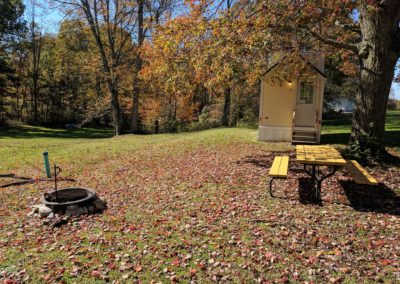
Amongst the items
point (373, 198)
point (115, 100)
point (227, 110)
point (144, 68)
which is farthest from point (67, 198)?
point (227, 110)

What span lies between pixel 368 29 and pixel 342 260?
23.0 feet

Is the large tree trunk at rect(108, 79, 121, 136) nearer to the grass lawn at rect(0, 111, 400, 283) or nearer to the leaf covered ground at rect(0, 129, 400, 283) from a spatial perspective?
the grass lawn at rect(0, 111, 400, 283)

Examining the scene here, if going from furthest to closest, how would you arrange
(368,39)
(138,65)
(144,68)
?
(138,65)
(144,68)
(368,39)

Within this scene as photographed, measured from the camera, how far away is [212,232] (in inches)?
183

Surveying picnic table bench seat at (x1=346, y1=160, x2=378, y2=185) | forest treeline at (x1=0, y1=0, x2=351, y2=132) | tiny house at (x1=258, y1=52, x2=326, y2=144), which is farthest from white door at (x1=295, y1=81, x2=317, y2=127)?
picnic table bench seat at (x1=346, y1=160, x2=378, y2=185)

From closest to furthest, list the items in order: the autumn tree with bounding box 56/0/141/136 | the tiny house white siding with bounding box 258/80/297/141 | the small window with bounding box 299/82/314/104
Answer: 1. the tiny house white siding with bounding box 258/80/297/141
2. the small window with bounding box 299/82/314/104
3. the autumn tree with bounding box 56/0/141/136

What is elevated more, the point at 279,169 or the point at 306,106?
the point at 306,106

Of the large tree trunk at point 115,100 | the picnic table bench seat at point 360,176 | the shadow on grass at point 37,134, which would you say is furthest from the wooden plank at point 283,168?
the shadow on grass at point 37,134

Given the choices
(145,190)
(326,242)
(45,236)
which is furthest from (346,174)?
(45,236)

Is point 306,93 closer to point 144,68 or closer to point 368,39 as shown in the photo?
point 368,39

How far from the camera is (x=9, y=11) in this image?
28.1 metres

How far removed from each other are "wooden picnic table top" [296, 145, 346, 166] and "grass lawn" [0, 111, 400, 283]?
0.78 meters

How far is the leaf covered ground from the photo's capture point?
3625mm

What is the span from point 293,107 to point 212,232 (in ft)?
31.3
